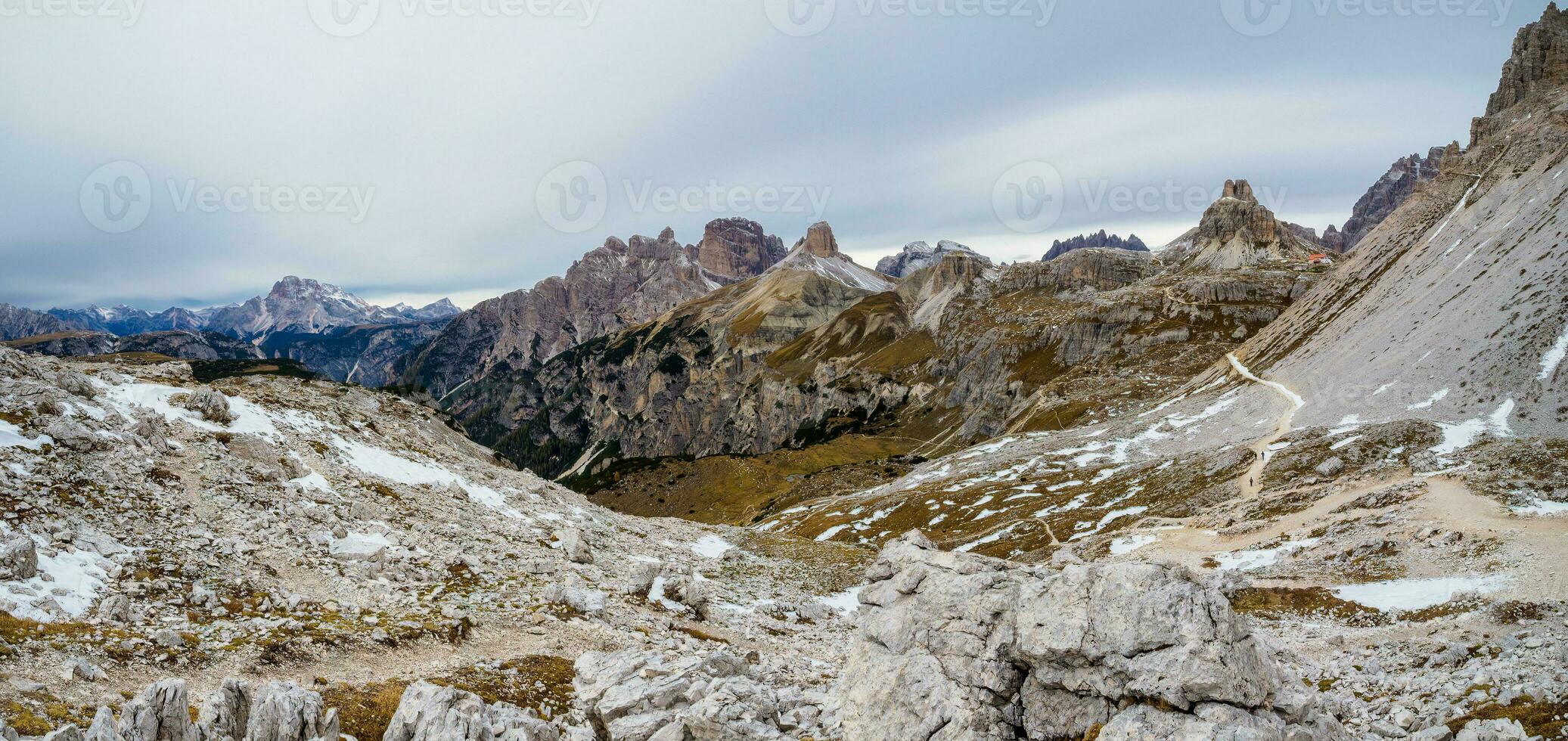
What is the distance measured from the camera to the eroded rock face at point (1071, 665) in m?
16.3

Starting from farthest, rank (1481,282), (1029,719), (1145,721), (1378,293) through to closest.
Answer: (1378,293) → (1481,282) → (1029,719) → (1145,721)

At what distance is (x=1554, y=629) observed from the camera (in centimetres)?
2919

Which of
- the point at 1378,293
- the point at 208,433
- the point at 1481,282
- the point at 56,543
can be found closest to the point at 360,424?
the point at 208,433

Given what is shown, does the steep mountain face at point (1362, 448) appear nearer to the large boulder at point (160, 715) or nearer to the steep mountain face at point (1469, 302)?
the steep mountain face at point (1469, 302)

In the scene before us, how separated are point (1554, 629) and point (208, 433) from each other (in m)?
71.8

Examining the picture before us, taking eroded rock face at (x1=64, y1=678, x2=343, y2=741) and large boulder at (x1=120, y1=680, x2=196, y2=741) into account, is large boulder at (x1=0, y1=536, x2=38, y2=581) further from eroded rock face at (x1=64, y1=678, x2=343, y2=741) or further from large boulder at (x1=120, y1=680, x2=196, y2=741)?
large boulder at (x1=120, y1=680, x2=196, y2=741)

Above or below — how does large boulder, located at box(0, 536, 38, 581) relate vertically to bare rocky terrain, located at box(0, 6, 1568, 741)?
above

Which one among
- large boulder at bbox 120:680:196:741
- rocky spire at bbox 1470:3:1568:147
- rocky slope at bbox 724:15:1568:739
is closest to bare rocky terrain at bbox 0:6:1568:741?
A: large boulder at bbox 120:680:196:741

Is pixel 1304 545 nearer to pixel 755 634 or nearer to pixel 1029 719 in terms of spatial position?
pixel 755 634

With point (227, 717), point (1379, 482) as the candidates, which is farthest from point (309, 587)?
A: point (1379, 482)

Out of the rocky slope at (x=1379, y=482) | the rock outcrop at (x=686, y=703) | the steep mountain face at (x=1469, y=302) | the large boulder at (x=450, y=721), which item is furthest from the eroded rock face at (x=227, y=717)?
the steep mountain face at (x=1469, y=302)

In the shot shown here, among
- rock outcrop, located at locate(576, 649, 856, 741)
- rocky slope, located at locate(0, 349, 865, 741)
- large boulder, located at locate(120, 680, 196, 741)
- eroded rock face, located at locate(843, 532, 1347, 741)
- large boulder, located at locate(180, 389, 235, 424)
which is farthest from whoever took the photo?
large boulder, located at locate(180, 389, 235, 424)

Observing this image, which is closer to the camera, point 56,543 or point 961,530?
point 56,543

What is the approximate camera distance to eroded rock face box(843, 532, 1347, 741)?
1628 centimetres
